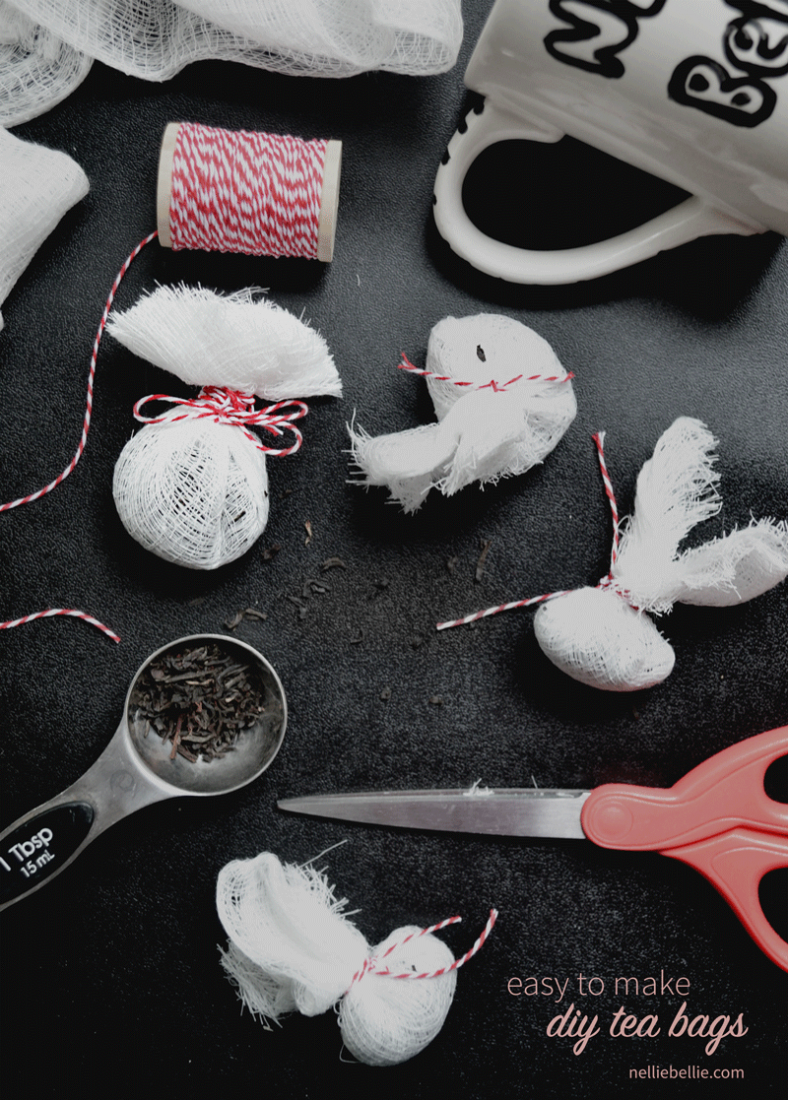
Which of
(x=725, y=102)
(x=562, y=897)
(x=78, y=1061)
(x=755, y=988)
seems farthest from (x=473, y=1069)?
(x=725, y=102)

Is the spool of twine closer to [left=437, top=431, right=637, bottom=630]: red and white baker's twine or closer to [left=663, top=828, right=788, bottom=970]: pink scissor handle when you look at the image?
[left=437, top=431, right=637, bottom=630]: red and white baker's twine

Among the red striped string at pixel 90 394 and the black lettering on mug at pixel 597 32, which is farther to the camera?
the red striped string at pixel 90 394

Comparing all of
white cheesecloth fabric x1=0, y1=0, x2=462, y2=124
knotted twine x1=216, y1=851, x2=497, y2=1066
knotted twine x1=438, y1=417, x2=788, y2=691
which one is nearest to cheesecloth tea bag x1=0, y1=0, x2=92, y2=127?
white cheesecloth fabric x1=0, y1=0, x2=462, y2=124

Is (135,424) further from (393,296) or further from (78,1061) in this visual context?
(78,1061)

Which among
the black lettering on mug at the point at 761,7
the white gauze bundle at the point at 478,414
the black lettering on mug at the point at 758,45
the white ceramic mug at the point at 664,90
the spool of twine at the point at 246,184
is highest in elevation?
the black lettering on mug at the point at 761,7

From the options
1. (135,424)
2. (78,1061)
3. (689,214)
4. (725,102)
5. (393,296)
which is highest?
(725,102)

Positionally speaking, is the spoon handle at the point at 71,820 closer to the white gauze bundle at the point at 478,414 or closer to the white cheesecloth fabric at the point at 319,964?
the white cheesecloth fabric at the point at 319,964

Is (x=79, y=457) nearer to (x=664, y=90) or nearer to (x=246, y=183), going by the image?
(x=246, y=183)

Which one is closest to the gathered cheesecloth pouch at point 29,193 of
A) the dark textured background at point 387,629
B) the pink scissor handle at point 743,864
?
the dark textured background at point 387,629
